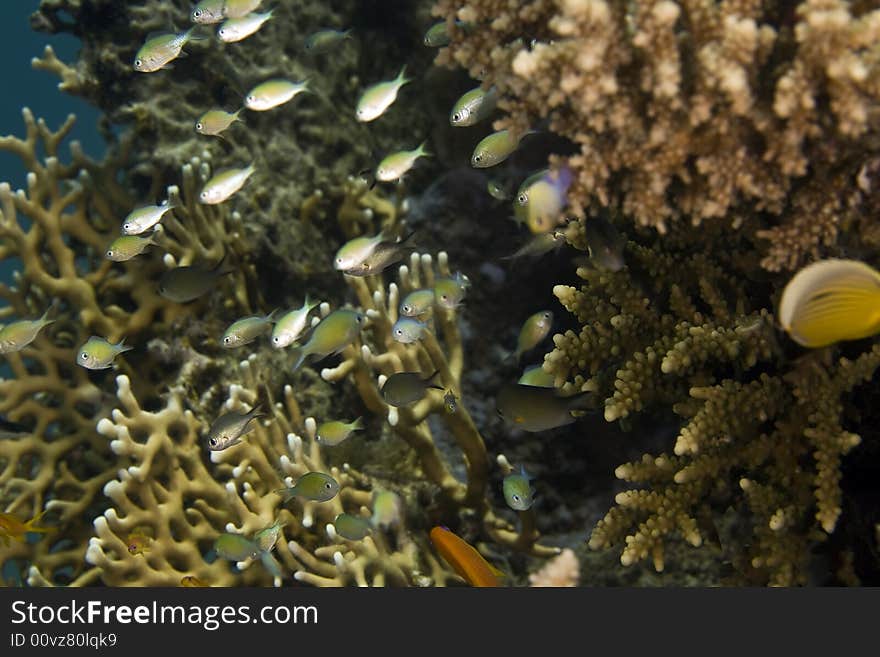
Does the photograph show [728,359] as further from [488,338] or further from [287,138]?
[287,138]

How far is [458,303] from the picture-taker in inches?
152

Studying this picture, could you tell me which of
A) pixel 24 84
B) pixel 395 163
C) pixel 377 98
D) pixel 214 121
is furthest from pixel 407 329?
pixel 24 84

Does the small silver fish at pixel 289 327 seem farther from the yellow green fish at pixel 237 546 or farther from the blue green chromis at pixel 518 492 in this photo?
the blue green chromis at pixel 518 492

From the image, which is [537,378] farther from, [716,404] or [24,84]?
[24,84]

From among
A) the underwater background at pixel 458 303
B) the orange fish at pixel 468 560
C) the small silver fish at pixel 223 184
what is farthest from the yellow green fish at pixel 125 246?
the orange fish at pixel 468 560

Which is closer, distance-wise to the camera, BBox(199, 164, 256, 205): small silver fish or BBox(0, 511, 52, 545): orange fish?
BBox(0, 511, 52, 545): orange fish

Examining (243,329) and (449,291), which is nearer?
(449,291)

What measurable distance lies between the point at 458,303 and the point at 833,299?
7.45 feet

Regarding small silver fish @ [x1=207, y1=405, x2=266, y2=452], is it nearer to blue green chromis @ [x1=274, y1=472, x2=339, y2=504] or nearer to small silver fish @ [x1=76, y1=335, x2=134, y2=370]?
blue green chromis @ [x1=274, y1=472, x2=339, y2=504]

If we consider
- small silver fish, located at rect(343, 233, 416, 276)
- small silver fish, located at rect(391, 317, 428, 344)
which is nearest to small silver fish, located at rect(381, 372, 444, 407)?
small silver fish, located at rect(391, 317, 428, 344)

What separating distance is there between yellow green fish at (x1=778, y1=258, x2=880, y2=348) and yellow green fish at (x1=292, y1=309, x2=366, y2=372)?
2.31m

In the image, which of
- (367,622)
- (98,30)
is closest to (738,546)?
(367,622)

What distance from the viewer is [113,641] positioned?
2.87 m

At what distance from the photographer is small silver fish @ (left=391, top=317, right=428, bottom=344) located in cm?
365
